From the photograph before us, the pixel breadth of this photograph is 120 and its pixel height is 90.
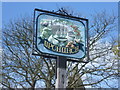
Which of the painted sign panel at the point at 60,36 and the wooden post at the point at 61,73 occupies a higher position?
the painted sign panel at the point at 60,36

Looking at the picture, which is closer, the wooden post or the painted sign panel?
the wooden post

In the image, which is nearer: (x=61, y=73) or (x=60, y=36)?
(x=61, y=73)


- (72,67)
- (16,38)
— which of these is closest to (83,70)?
(72,67)

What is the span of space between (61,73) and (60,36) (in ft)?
4.73

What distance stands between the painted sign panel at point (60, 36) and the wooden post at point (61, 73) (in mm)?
221

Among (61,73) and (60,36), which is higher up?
(60,36)

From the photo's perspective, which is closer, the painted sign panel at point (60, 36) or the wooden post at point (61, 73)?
the wooden post at point (61, 73)

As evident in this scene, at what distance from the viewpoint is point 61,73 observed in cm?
973

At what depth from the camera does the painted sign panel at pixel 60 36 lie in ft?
32.5

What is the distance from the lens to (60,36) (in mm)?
10234

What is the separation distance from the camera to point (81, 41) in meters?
10.7

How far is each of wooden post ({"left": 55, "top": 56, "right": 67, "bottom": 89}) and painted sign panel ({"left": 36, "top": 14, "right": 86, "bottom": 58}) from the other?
221 mm

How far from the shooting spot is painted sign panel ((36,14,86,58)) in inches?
390

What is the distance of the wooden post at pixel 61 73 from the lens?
9633 mm
